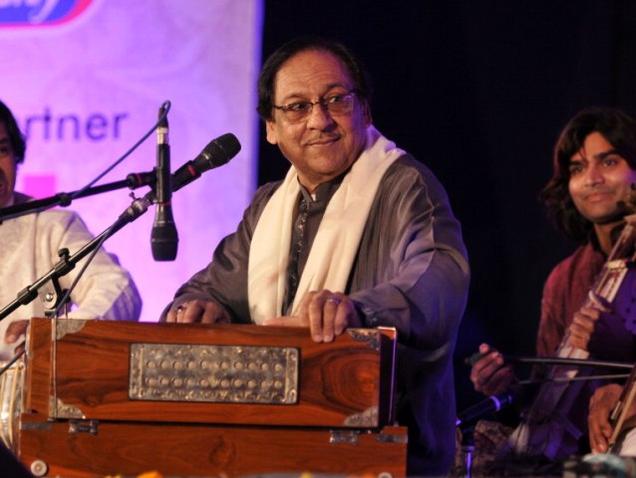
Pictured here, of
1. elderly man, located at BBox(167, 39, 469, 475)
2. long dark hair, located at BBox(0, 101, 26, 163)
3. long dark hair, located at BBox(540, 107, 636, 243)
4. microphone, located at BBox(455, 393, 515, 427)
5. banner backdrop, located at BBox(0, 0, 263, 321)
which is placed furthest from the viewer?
banner backdrop, located at BBox(0, 0, 263, 321)

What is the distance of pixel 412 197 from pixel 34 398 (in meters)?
1.20

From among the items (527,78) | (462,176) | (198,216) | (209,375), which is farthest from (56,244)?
(209,375)

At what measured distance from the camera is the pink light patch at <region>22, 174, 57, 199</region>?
5652 millimetres

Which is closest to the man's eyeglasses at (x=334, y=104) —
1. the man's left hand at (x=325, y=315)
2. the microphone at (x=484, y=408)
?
the man's left hand at (x=325, y=315)

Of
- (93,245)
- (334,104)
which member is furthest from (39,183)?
(93,245)

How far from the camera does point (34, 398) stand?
2592 millimetres

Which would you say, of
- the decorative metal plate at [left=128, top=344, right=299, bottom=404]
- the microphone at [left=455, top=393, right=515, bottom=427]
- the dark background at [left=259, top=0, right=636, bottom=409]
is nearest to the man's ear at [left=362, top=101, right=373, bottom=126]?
the microphone at [left=455, top=393, right=515, bottom=427]

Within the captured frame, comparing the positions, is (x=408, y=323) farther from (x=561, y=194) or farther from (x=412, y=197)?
(x=561, y=194)

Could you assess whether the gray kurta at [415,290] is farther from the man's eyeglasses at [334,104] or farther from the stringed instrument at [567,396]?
the stringed instrument at [567,396]

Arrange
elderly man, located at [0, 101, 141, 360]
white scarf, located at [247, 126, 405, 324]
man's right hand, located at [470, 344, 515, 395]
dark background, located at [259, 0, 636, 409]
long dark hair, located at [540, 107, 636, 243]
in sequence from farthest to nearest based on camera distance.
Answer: dark background, located at [259, 0, 636, 409], long dark hair, located at [540, 107, 636, 243], elderly man, located at [0, 101, 141, 360], man's right hand, located at [470, 344, 515, 395], white scarf, located at [247, 126, 405, 324]

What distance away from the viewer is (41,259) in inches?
191

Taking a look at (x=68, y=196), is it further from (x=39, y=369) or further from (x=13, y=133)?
(x=13, y=133)

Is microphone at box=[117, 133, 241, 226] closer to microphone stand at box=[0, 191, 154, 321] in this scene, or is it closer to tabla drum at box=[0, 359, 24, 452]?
microphone stand at box=[0, 191, 154, 321]

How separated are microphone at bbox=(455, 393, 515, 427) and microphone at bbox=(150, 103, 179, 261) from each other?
1405 mm
